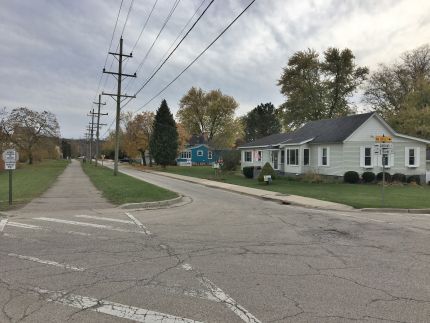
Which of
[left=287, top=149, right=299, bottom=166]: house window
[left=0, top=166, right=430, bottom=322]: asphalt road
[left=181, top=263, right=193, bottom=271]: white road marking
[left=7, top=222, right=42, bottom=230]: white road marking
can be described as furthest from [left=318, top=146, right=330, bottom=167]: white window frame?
[left=181, top=263, right=193, bottom=271]: white road marking

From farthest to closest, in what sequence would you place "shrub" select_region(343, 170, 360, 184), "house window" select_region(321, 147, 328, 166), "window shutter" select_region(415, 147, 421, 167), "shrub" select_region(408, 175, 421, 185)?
1. "house window" select_region(321, 147, 328, 166)
2. "window shutter" select_region(415, 147, 421, 167)
3. "shrub" select_region(408, 175, 421, 185)
4. "shrub" select_region(343, 170, 360, 184)

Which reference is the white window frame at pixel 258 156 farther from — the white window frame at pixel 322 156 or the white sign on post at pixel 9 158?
the white sign on post at pixel 9 158

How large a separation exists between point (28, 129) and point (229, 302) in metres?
76.3

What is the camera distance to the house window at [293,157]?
114ft

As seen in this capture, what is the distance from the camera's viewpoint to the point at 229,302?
5.18m

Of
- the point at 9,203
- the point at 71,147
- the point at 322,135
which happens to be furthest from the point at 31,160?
the point at 71,147

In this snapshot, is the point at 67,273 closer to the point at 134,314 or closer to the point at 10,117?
the point at 134,314

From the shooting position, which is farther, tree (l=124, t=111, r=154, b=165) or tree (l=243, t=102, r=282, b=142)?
tree (l=243, t=102, r=282, b=142)

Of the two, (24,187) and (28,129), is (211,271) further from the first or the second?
(28,129)

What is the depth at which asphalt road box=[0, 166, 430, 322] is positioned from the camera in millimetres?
4906

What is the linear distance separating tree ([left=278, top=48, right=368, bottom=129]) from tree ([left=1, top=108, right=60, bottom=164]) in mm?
43749

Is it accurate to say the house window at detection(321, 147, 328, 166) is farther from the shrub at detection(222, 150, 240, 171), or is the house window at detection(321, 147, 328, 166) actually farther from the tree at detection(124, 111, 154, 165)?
the tree at detection(124, 111, 154, 165)

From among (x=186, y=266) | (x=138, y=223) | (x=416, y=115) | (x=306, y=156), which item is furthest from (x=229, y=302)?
(x=416, y=115)

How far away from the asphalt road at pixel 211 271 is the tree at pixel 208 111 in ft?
253
